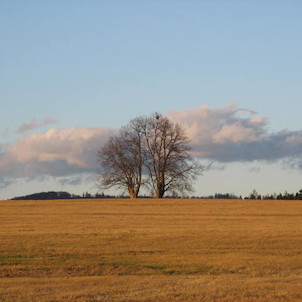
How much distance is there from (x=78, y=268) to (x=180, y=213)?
2650 cm

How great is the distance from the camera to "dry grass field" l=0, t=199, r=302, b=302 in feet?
63.8

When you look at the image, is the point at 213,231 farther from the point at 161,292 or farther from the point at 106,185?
the point at 106,185

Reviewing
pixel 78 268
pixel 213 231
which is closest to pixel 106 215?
pixel 213 231

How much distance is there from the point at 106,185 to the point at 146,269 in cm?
4532

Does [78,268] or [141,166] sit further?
[141,166]

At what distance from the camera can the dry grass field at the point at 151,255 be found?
19.5 metres

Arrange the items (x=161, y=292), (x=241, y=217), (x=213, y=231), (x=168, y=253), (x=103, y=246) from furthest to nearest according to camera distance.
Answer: (x=241, y=217)
(x=213, y=231)
(x=103, y=246)
(x=168, y=253)
(x=161, y=292)

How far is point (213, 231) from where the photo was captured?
1500 inches

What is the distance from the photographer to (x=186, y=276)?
78.4ft

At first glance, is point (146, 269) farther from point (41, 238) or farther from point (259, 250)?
point (41, 238)

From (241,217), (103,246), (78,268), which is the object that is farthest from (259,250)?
(241,217)

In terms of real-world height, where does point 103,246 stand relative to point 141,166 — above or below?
below

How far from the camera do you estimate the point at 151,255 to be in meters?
29.5

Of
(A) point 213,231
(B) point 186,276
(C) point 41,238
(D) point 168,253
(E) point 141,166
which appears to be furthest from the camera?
(E) point 141,166
